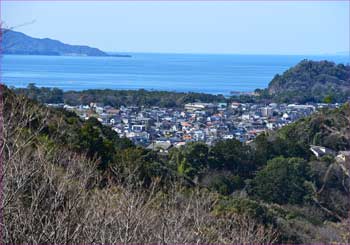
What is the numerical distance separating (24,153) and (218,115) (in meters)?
28.2

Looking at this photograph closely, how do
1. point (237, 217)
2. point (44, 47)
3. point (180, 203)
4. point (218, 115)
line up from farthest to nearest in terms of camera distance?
1. point (44, 47)
2. point (218, 115)
3. point (237, 217)
4. point (180, 203)

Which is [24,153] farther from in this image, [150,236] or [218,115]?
[218,115]

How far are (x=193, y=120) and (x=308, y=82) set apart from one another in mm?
8347

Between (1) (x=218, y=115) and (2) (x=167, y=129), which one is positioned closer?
(2) (x=167, y=129)

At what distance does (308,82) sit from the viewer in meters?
37.8

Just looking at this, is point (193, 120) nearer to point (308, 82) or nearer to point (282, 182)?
point (308, 82)

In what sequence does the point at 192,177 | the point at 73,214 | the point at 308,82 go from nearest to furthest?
1. the point at 73,214
2. the point at 192,177
3. the point at 308,82

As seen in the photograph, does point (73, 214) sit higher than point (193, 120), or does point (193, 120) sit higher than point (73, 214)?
point (73, 214)

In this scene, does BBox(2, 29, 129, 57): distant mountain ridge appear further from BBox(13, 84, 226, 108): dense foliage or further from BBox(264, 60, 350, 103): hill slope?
BBox(264, 60, 350, 103): hill slope

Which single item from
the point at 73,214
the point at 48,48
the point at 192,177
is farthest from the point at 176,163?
the point at 48,48

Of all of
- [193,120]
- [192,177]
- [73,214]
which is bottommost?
[193,120]

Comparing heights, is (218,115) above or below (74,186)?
below

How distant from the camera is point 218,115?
34.9 meters

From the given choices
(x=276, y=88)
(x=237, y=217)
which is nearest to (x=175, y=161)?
(x=237, y=217)
